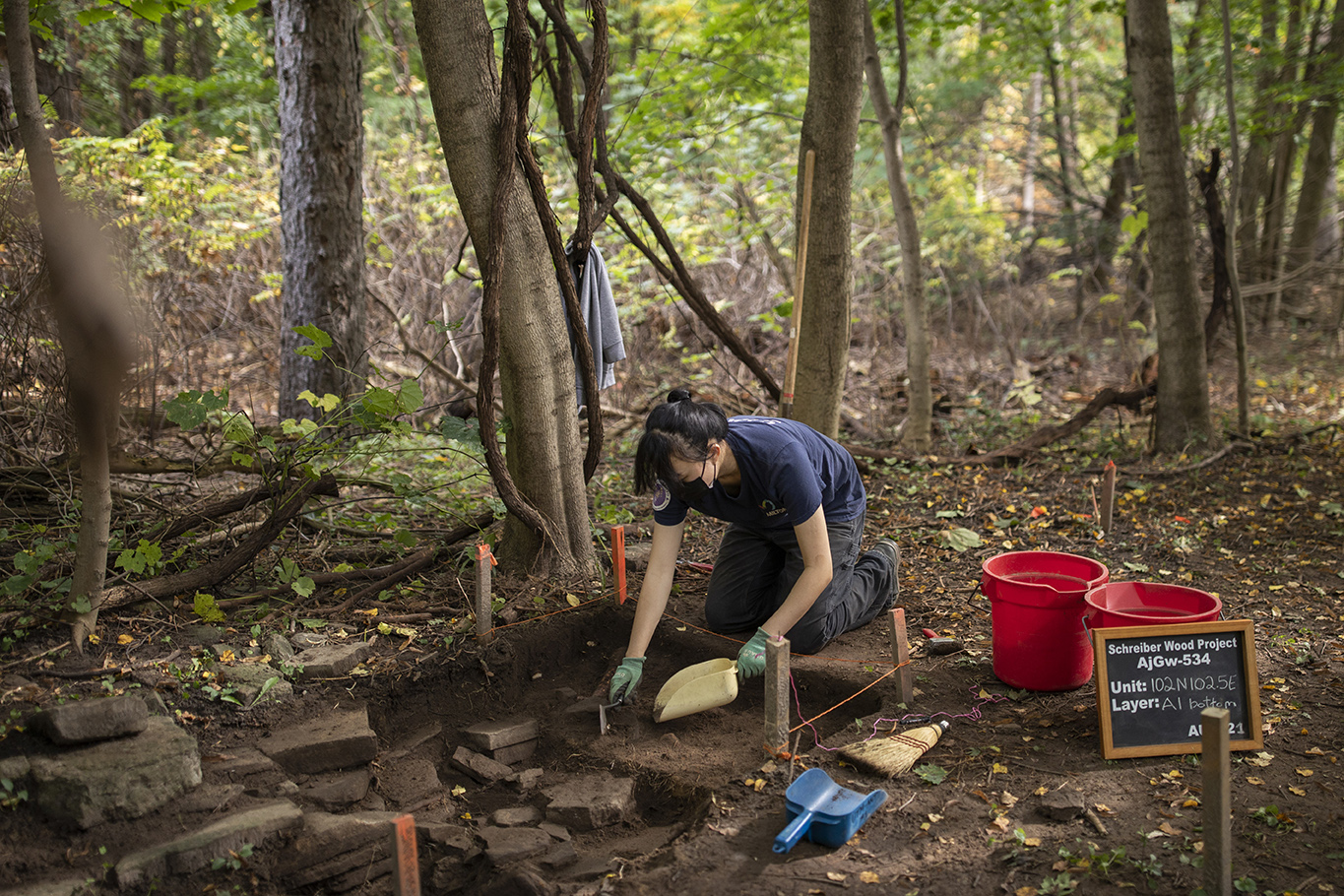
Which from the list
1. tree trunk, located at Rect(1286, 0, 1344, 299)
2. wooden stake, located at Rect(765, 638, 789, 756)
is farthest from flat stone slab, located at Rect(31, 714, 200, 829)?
tree trunk, located at Rect(1286, 0, 1344, 299)

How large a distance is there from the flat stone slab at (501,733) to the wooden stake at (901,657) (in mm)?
1269

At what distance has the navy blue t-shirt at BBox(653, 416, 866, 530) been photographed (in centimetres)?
295

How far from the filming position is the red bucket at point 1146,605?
2.61m

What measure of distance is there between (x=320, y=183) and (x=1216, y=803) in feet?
17.9

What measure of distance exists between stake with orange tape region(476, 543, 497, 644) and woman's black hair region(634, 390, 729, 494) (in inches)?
28.8

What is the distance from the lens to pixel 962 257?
1137cm

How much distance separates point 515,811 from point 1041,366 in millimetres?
8256

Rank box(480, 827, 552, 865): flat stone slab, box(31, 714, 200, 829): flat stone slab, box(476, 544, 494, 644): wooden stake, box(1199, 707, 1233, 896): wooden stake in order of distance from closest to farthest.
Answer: box(1199, 707, 1233, 896): wooden stake < box(31, 714, 200, 829): flat stone slab < box(480, 827, 552, 865): flat stone slab < box(476, 544, 494, 644): wooden stake

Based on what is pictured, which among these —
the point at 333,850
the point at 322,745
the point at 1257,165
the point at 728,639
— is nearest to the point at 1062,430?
the point at 728,639

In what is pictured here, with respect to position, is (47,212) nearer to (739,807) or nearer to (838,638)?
(739,807)

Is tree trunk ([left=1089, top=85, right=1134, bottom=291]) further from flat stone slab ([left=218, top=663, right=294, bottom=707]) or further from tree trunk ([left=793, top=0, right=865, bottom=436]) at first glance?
flat stone slab ([left=218, top=663, right=294, bottom=707])

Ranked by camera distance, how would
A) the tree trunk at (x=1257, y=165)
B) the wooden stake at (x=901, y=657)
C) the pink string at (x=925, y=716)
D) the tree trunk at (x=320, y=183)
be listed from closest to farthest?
the pink string at (x=925, y=716), the wooden stake at (x=901, y=657), the tree trunk at (x=320, y=183), the tree trunk at (x=1257, y=165)

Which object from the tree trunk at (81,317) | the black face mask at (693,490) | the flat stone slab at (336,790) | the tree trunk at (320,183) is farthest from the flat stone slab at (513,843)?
the tree trunk at (320,183)

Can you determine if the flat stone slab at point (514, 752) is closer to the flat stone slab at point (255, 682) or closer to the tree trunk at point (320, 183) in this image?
the flat stone slab at point (255, 682)
